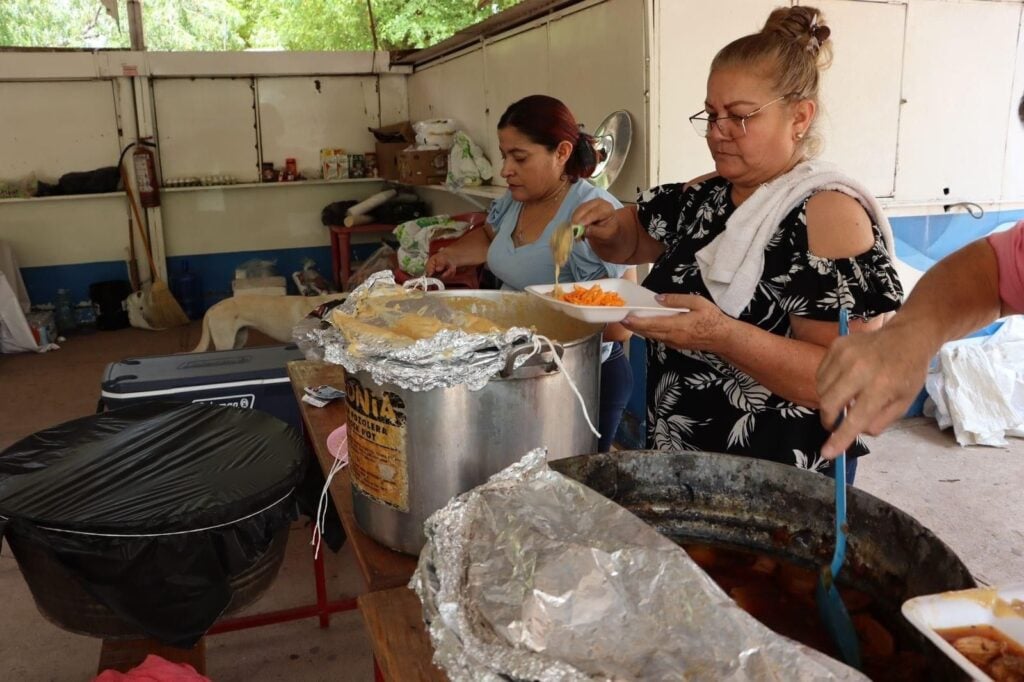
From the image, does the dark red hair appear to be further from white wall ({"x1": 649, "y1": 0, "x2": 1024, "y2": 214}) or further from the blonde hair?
white wall ({"x1": 649, "y1": 0, "x2": 1024, "y2": 214})

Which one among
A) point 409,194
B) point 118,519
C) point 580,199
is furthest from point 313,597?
point 409,194

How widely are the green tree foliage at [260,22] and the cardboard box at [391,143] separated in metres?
2.09

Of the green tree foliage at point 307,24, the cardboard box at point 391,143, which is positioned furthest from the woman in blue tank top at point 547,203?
the green tree foliage at point 307,24

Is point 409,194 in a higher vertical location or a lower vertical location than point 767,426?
higher

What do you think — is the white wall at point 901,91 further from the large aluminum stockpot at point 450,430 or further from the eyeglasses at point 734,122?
the large aluminum stockpot at point 450,430

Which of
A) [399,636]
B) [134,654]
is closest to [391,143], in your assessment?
[134,654]

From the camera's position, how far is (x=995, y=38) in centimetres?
362

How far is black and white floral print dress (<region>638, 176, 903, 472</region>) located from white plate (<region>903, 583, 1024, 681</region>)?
2.17 ft

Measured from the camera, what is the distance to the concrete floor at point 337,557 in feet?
7.93

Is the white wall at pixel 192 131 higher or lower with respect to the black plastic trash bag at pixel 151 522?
higher

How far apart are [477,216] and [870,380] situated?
3563 millimetres

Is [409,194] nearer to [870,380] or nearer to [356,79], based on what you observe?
[356,79]

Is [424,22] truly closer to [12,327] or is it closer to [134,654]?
[12,327]

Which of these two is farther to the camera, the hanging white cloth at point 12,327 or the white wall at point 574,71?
the hanging white cloth at point 12,327
